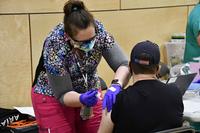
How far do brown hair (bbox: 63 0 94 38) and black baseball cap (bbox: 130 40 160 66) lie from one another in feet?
1.08

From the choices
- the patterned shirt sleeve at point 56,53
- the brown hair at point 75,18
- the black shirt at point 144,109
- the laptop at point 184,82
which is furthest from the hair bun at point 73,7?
the laptop at point 184,82

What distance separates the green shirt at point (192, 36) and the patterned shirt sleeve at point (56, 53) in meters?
1.17

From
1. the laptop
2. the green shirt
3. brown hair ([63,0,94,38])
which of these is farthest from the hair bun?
the green shirt

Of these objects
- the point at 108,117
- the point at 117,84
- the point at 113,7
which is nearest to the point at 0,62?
the point at 113,7

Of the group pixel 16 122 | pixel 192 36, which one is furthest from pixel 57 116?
pixel 192 36

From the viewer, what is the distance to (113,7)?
3.87 m

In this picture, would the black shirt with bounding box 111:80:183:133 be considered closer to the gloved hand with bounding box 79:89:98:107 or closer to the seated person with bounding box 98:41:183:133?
the seated person with bounding box 98:41:183:133

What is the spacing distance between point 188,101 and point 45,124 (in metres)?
0.81

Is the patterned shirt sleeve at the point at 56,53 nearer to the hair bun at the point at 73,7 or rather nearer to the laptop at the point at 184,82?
the hair bun at the point at 73,7

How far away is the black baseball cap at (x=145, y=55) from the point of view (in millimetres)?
1745

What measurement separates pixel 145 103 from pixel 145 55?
0.69ft

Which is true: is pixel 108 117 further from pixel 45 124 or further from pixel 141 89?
pixel 45 124

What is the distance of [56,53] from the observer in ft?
6.63

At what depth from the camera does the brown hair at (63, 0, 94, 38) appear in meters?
1.96
